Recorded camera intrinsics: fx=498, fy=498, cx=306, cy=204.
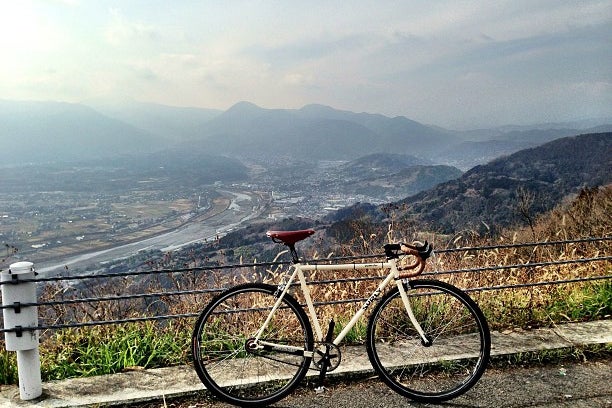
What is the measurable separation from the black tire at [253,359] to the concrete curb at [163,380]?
0.20 meters

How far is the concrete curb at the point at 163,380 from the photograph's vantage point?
11.5ft

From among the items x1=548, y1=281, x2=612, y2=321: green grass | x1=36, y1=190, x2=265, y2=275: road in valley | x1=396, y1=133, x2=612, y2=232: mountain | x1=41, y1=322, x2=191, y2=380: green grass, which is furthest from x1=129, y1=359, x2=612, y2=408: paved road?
x1=36, y1=190, x2=265, y2=275: road in valley

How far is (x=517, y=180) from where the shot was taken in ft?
218

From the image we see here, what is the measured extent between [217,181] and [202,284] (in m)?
175

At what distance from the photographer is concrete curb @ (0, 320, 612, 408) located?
11.5ft

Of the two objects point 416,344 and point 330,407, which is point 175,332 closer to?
point 330,407

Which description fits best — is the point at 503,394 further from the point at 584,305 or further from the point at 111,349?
the point at 111,349

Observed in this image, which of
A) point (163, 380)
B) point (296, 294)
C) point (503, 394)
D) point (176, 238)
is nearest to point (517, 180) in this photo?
point (176, 238)

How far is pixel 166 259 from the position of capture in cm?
629

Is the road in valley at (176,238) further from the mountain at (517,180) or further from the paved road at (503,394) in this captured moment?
the paved road at (503,394)

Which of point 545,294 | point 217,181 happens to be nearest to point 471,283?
point 545,294

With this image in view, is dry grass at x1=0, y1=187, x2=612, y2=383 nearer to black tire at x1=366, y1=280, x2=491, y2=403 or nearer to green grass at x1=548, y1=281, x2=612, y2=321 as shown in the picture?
green grass at x1=548, y1=281, x2=612, y2=321

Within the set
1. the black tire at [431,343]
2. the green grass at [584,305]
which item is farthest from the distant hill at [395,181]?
the black tire at [431,343]

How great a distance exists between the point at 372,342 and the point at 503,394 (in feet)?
3.22
